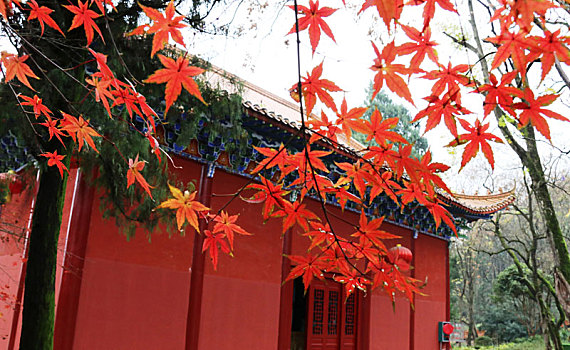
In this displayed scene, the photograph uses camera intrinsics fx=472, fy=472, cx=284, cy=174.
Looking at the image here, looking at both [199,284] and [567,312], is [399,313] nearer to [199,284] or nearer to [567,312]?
[567,312]

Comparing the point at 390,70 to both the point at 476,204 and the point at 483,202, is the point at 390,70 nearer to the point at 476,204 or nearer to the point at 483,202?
the point at 476,204

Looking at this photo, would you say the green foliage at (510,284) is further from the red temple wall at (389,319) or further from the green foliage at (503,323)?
the red temple wall at (389,319)

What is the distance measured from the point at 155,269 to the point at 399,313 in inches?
166

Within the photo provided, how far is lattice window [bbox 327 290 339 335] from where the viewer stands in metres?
6.14

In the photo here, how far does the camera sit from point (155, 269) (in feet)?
14.0

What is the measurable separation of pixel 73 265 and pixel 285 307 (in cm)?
239

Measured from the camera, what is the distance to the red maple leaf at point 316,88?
1.46 meters

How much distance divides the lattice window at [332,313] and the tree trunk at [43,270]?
4004 millimetres

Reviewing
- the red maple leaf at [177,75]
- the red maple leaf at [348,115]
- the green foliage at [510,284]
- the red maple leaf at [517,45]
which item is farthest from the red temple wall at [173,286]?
the green foliage at [510,284]

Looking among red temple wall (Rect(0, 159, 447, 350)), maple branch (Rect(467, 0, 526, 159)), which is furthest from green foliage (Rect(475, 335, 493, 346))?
red temple wall (Rect(0, 159, 447, 350))

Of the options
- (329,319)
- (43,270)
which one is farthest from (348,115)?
(329,319)

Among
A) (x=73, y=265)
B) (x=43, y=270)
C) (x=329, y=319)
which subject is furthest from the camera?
(x=329, y=319)

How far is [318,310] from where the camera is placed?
6.02 metres

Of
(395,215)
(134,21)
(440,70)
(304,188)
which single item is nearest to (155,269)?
(134,21)
